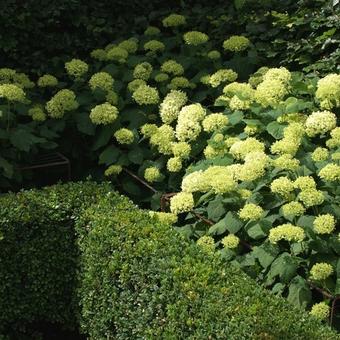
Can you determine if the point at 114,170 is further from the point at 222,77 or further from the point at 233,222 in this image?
the point at 233,222

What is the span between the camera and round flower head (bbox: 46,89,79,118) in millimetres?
6180

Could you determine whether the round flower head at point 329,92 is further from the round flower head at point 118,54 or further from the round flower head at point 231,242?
the round flower head at point 118,54

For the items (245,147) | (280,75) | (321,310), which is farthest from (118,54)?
(321,310)

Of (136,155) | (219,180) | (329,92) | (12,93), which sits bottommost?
(136,155)

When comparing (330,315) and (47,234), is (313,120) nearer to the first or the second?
(330,315)

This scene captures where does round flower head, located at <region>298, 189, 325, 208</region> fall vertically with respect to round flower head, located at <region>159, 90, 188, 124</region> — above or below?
above

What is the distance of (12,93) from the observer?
6020mm

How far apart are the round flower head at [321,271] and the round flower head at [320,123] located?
1137 mm

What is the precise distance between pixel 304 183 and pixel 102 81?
2345 mm

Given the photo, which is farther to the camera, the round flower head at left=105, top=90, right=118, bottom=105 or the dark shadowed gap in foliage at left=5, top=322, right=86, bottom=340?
the round flower head at left=105, top=90, right=118, bottom=105

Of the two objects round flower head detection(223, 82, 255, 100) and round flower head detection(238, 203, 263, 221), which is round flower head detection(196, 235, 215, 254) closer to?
round flower head detection(238, 203, 263, 221)

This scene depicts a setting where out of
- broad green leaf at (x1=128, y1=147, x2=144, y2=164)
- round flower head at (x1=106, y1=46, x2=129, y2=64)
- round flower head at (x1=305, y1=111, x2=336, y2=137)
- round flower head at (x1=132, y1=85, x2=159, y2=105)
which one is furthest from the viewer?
round flower head at (x1=106, y1=46, x2=129, y2=64)

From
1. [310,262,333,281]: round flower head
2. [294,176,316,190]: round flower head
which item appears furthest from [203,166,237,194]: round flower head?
[310,262,333,281]: round flower head

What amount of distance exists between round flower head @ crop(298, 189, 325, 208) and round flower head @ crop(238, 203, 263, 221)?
24cm
